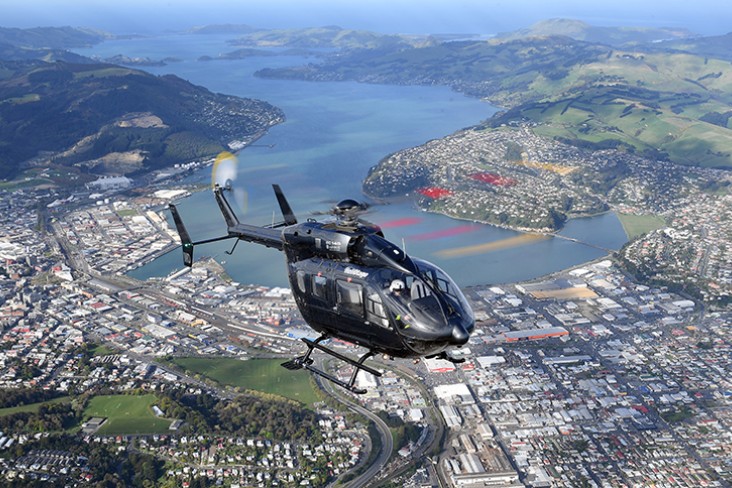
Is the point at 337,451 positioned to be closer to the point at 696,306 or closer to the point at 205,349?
the point at 205,349

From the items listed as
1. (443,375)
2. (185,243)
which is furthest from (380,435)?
(185,243)

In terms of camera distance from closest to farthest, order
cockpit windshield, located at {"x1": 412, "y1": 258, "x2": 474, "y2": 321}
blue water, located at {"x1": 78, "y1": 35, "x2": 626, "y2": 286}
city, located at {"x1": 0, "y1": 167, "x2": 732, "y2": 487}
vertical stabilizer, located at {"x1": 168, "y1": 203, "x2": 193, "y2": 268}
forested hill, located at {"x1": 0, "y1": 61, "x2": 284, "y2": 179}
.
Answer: cockpit windshield, located at {"x1": 412, "y1": 258, "x2": 474, "y2": 321} → vertical stabilizer, located at {"x1": 168, "y1": 203, "x2": 193, "y2": 268} → city, located at {"x1": 0, "y1": 167, "x2": 732, "y2": 487} → blue water, located at {"x1": 78, "y1": 35, "x2": 626, "y2": 286} → forested hill, located at {"x1": 0, "y1": 61, "x2": 284, "y2": 179}

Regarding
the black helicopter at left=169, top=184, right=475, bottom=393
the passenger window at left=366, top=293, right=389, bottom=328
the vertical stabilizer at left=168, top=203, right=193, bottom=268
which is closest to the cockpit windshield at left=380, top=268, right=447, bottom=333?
the black helicopter at left=169, top=184, right=475, bottom=393

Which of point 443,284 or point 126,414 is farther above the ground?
point 443,284

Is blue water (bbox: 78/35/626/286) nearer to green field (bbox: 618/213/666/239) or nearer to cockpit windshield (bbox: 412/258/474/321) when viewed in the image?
green field (bbox: 618/213/666/239)

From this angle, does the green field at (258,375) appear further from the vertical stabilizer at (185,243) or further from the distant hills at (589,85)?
the distant hills at (589,85)

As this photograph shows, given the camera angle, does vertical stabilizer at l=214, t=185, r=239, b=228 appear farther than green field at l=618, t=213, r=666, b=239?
No

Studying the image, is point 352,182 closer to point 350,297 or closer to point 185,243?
point 185,243
